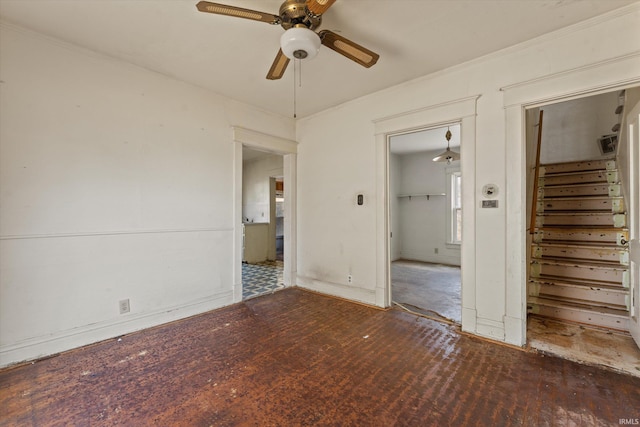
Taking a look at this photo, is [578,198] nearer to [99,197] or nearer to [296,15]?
[296,15]

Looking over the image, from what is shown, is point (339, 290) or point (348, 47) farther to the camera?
point (339, 290)

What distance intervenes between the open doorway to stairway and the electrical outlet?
397 centimetres

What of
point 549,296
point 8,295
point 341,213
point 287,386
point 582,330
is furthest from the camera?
point 341,213

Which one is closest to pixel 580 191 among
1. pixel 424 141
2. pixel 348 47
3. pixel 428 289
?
pixel 428 289

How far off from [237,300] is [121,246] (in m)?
1.54

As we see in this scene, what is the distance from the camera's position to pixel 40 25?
7.32 ft

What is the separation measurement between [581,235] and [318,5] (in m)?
3.92

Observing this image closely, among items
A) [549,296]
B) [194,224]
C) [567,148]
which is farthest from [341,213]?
[567,148]

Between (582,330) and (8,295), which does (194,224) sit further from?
(582,330)

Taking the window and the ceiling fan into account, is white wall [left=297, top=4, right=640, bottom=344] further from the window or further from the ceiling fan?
the window

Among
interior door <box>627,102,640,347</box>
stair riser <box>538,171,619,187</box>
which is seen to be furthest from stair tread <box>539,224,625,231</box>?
interior door <box>627,102,640,347</box>

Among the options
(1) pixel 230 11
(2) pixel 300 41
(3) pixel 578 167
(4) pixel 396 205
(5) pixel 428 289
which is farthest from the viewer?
(4) pixel 396 205

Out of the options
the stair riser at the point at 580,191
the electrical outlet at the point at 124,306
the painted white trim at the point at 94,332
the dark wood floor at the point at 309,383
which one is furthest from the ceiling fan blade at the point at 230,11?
the stair riser at the point at 580,191

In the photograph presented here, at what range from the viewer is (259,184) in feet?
23.3
